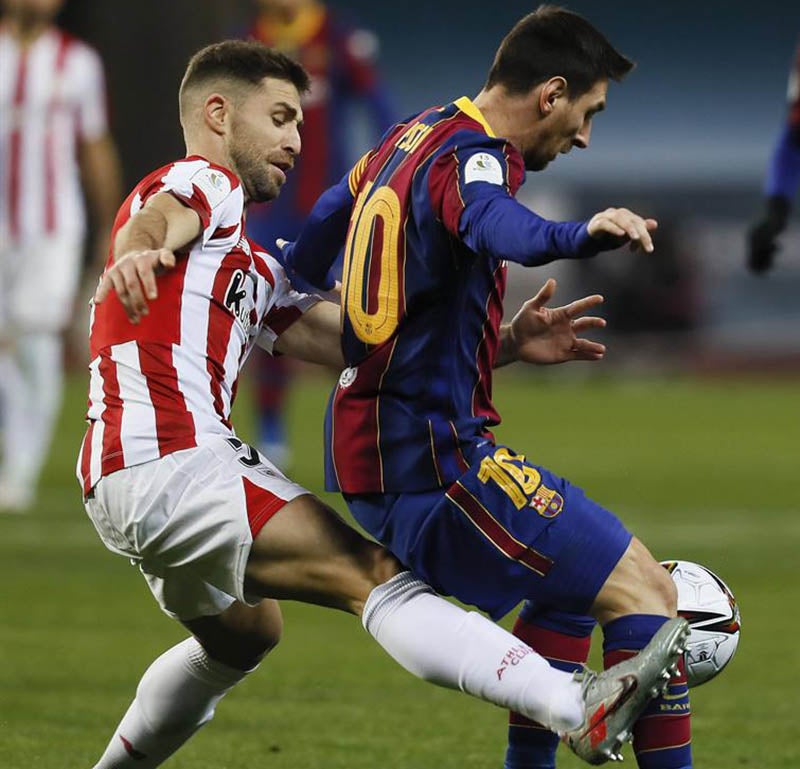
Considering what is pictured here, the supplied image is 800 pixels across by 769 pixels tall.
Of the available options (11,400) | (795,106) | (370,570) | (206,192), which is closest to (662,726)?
(370,570)

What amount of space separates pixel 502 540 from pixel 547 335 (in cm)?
69

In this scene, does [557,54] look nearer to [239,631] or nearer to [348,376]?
[348,376]

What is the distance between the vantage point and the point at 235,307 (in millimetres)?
4082

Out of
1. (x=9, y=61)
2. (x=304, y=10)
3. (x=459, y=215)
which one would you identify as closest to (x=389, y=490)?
(x=459, y=215)

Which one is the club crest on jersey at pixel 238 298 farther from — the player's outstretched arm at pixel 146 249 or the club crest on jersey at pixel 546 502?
the club crest on jersey at pixel 546 502

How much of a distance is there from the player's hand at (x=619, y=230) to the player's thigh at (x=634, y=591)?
0.78m

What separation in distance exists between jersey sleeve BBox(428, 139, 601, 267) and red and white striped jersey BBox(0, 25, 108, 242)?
6599 mm

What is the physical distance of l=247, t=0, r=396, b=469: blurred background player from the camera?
1102 centimetres

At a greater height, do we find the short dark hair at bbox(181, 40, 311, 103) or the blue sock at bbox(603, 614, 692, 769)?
the short dark hair at bbox(181, 40, 311, 103)

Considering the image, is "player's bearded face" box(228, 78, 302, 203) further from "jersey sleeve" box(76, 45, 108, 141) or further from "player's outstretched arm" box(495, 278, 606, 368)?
"jersey sleeve" box(76, 45, 108, 141)

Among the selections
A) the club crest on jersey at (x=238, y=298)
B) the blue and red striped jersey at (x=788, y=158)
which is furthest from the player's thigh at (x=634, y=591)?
the blue and red striped jersey at (x=788, y=158)

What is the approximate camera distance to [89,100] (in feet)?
33.2

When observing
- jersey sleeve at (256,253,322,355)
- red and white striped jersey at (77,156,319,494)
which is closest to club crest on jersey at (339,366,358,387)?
red and white striped jersey at (77,156,319,494)

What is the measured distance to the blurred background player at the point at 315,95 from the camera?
1102 centimetres
